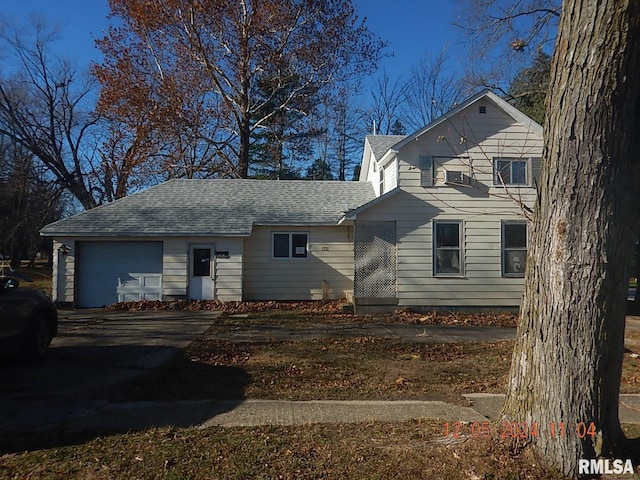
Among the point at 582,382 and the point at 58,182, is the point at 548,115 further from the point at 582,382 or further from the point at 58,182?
the point at 58,182

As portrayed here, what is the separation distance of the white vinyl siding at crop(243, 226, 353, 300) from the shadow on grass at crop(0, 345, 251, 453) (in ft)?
25.8

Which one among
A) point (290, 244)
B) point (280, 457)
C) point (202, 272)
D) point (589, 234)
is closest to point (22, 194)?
point (202, 272)

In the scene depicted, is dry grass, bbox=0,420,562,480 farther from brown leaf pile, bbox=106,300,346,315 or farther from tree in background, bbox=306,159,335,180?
tree in background, bbox=306,159,335,180

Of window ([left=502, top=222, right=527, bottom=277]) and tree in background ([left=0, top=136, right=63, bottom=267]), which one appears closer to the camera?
window ([left=502, top=222, right=527, bottom=277])

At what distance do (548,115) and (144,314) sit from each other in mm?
12473

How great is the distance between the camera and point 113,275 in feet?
51.3

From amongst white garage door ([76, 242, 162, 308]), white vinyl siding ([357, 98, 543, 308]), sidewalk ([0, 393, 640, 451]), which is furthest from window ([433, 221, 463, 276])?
white garage door ([76, 242, 162, 308])

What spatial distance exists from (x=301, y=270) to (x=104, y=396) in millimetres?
10557

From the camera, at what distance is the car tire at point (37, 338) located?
7.47 meters

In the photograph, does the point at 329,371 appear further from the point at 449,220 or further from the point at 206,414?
the point at 449,220

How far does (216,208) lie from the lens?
17.1 meters

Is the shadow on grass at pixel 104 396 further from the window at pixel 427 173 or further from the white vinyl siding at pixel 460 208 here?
the window at pixel 427 173

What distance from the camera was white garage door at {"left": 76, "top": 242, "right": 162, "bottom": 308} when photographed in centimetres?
1555

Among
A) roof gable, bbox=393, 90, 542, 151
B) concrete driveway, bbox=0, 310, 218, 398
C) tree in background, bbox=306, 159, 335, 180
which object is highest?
tree in background, bbox=306, 159, 335, 180
